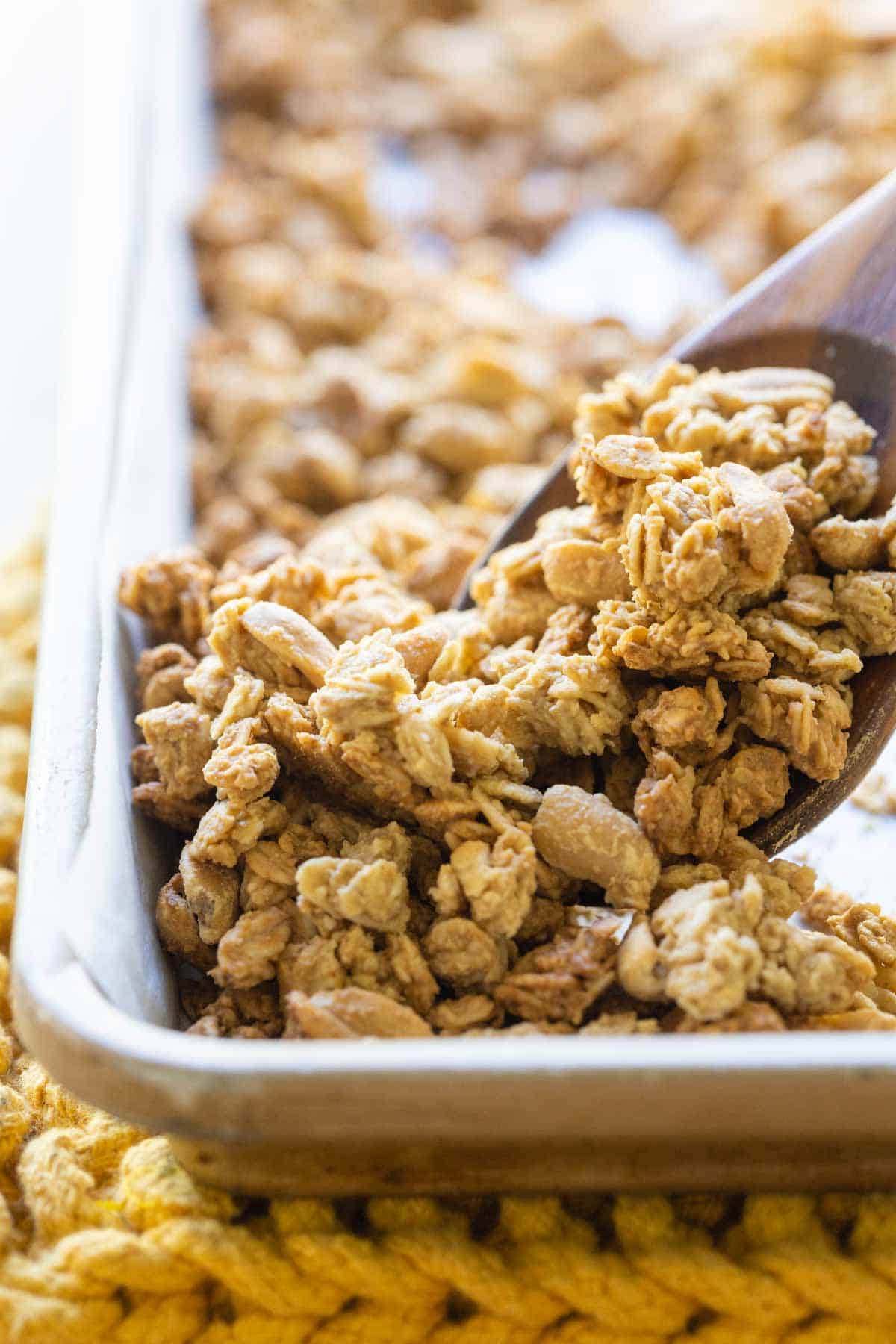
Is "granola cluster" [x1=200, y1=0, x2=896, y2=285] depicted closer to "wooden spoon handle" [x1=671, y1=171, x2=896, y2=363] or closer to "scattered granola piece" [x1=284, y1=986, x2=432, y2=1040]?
"wooden spoon handle" [x1=671, y1=171, x2=896, y2=363]

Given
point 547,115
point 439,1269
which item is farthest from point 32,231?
point 439,1269

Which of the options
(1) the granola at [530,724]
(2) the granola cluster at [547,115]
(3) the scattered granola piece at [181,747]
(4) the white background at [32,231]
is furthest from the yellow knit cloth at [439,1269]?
(2) the granola cluster at [547,115]

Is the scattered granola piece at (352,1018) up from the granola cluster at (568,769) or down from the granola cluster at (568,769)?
down

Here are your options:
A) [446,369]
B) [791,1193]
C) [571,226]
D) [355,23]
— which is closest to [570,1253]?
[791,1193]

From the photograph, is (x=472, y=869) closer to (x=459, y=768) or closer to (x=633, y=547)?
(x=459, y=768)

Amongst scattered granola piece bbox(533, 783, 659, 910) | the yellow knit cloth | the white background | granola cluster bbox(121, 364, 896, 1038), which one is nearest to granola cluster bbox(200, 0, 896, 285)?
the white background

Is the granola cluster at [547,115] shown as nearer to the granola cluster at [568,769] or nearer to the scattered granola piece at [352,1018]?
the granola cluster at [568,769]
